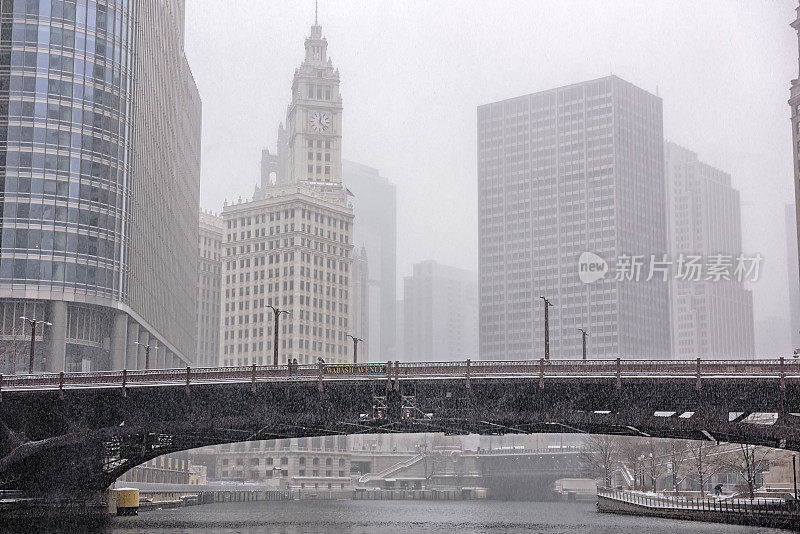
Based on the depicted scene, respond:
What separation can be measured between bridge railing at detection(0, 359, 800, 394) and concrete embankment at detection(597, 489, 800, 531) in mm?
23113

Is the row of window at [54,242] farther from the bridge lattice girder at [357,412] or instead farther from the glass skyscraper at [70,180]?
the bridge lattice girder at [357,412]

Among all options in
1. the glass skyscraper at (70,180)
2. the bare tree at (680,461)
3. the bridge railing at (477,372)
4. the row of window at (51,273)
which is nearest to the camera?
the bridge railing at (477,372)

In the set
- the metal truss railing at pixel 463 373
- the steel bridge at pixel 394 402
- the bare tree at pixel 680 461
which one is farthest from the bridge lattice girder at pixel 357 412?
the bare tree at pixel 680 461

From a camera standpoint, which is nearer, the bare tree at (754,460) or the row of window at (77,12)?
the bare tree at (754,460)

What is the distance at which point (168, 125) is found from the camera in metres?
188

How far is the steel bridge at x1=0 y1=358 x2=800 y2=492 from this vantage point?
260 ft

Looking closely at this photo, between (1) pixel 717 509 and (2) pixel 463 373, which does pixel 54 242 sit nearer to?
(2) pixel 463 373

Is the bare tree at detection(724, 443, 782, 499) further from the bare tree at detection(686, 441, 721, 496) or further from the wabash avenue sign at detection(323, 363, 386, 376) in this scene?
the wabash avenue sign at detection(323, 363, 386, 376)

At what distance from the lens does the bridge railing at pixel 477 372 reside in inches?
3017

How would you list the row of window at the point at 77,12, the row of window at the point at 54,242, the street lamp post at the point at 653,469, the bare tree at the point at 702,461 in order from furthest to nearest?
1. the street lamp post at the point at 653,469
2. the bare tree at the point at 702,461
3. the row of window at the point at 77,12
4. the row of window at the point at 54,242

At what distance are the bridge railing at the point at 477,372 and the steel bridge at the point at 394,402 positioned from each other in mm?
102

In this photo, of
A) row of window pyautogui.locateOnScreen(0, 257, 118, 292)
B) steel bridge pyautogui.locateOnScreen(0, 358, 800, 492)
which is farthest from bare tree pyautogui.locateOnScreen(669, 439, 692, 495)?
row of window pyautogui.locateOnScreen(0, 257, 118, 292)

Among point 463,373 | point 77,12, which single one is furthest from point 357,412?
point 77,12

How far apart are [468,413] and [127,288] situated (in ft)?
234
